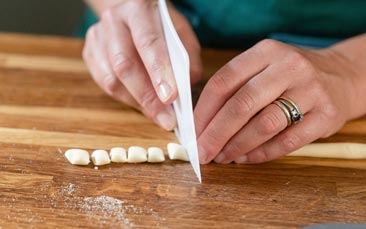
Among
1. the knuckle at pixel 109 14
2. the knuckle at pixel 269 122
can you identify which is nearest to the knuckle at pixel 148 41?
the knuckle at pixel 109 14

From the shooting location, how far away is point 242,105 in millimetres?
848

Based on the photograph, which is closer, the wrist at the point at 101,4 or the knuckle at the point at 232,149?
the knuckle at the point at 232,149

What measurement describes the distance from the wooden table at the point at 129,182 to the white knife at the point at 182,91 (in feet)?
0.13

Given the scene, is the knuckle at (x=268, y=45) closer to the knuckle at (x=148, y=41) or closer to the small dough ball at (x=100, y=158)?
the knuckle at (x=148, y=41)

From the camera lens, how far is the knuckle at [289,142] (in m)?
0.89

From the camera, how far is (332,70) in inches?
37.7

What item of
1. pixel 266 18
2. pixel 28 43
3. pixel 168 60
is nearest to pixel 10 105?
pixel 28 43

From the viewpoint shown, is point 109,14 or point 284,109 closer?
point 284,109

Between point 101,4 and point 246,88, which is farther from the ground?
point 101,4

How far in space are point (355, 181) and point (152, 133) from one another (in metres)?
0.32

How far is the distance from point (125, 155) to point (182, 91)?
0.14m

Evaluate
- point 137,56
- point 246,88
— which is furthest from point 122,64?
point 246,88

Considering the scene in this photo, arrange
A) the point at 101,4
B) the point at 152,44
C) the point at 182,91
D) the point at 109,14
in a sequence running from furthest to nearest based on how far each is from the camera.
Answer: the point at 101,4, the point at 109,14, the point at 152,44, the point at 182,91

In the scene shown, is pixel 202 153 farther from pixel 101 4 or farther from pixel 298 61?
pixel 101 4
